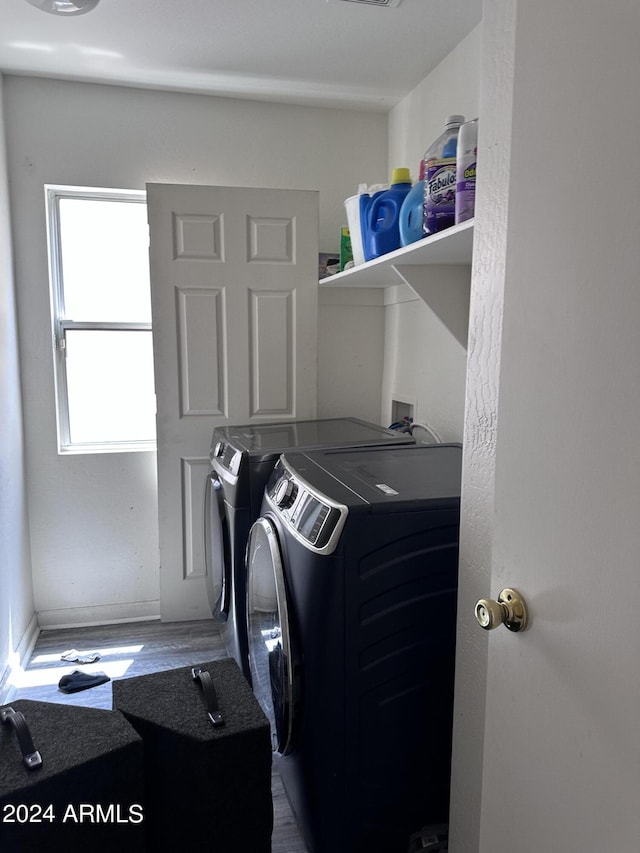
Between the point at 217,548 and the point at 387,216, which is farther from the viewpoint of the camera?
the point at 217,548

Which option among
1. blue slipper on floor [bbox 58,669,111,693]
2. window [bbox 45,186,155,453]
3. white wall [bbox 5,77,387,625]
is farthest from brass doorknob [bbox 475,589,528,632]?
window [bbox 45,186,155,453]

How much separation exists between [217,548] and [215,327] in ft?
3.26

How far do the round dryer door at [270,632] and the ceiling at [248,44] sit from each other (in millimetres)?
1696

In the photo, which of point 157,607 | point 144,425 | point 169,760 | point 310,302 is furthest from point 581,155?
point 157,607

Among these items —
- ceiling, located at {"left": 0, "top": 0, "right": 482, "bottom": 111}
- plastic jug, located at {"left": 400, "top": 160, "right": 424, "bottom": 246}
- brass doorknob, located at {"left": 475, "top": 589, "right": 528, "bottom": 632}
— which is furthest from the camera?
ceiling, located at {"left": 0, "top": 0, "right": 482, "bottom": 111}

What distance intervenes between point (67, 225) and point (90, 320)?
0.43 metres

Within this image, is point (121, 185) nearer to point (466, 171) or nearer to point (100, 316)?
point (100, 316)

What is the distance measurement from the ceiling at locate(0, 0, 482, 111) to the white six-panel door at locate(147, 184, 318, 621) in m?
0.45

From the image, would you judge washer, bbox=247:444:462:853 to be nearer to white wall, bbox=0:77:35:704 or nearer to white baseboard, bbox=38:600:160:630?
white wall, bbox=0:77:35:704

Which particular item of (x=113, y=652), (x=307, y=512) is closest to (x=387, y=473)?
(x=307, y=512)

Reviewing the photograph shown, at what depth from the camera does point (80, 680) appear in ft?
7.80

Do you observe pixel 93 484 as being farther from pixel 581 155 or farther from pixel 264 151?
pixel 581 155

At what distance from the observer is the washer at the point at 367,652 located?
1.34 m

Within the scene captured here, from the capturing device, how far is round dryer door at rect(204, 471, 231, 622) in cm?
222
